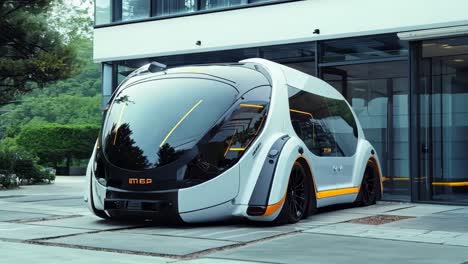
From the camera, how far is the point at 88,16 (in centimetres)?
5419

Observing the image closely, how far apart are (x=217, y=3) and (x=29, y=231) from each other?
32.8 feet

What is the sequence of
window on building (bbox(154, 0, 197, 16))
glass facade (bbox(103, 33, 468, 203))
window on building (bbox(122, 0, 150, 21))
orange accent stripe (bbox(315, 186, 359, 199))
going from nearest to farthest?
1. orange accent stripe (bbox(315, 186, 359, 199))
2. glass facade (bbox(103, 33, 468, 203))
3. window on building (bbox(154, 0, 197, 16))
4. window on building (bbox(122, 0, 150, 21))

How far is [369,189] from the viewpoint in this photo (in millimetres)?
13633

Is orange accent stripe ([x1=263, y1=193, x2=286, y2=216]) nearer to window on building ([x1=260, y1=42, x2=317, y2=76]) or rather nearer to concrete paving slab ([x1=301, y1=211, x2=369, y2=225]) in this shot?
concrete paving slab ([x1=301, y1=211, x2=369, y2=225])

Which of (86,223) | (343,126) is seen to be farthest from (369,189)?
(86,223)

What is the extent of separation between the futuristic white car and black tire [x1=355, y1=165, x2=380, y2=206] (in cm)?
250

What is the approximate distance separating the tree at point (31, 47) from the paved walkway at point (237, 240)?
368 inches

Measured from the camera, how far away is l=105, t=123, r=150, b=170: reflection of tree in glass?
31.1 feet

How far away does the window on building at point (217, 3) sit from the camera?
57.1 feet

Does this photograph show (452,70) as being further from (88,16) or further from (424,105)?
(88,16)

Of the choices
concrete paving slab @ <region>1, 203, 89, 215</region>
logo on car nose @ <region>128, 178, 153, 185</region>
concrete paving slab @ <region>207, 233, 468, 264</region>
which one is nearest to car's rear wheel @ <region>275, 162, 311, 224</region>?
concrete paving slab @ <region>207, 233, 468, 264</region>

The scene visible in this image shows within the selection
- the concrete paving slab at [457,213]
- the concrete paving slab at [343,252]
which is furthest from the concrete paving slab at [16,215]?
the concrete paving slab at [457,213]

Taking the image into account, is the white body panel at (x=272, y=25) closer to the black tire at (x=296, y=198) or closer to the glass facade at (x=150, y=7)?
the glass facade at (x=150, y=7)

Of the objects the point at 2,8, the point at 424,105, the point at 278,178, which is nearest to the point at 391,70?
the point at 424,105
